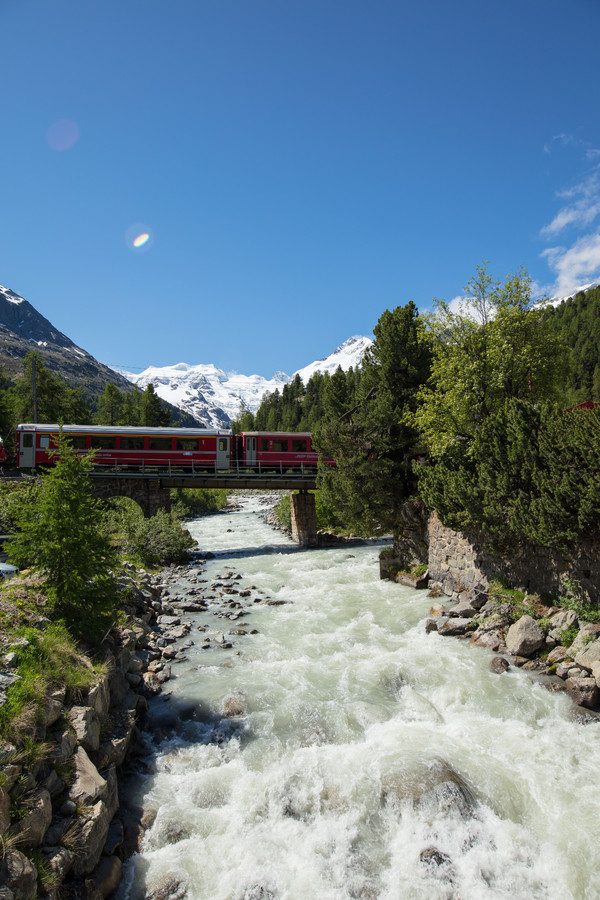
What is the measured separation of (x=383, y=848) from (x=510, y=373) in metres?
14.9

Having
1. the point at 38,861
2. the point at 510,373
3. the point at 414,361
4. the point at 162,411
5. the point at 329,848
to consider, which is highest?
the point at 162,411

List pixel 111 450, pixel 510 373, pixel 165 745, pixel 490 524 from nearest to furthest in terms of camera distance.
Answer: pixel 165 745 < pixel 490 524 < pixel 510 373 < pixel 111 450

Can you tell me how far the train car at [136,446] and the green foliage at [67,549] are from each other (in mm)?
21226

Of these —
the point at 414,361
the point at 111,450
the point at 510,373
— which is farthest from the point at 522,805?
the point at 111,450

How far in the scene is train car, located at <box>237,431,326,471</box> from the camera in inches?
1276

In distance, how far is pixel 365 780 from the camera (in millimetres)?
7680

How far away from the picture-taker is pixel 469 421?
17.1 meters

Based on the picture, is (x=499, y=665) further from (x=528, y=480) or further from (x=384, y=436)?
(x=384, y=436)

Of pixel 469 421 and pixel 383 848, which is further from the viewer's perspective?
pixel 469 421

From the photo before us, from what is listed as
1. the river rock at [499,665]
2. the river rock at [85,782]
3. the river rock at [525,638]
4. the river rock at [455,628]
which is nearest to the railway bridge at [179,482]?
the river rock at [455,628]

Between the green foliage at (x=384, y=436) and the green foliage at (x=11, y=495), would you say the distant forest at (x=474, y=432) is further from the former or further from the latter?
the green foliage at (x=11, y=495)

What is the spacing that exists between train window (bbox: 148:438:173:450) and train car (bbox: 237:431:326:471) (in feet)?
16.8

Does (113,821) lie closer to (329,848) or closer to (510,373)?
(329,848)

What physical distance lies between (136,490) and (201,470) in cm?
459
